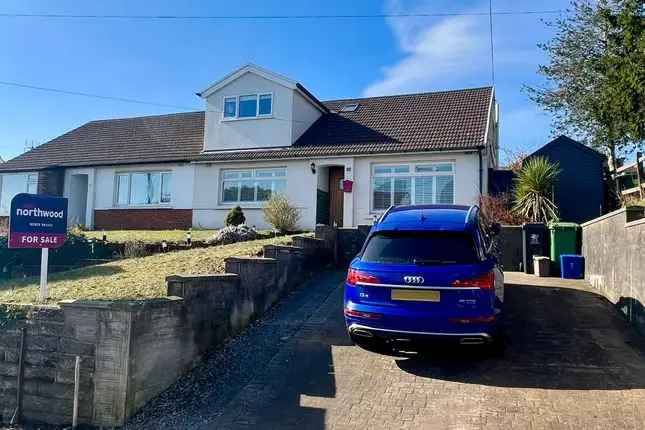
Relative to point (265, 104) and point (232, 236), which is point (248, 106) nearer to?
point (265, 104)

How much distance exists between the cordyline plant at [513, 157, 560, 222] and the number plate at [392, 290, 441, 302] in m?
10.0

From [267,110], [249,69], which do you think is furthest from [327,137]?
[249,69]

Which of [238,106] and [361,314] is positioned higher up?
[238,106]

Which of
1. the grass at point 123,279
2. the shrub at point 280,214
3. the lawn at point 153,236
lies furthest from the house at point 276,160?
the grass at point 123,279

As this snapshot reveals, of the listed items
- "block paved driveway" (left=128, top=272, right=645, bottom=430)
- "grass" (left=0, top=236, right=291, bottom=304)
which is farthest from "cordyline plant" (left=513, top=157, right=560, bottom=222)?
"grass" (left=0, top=236, right=291, bottom=304)

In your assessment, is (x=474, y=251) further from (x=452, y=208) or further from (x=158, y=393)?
(x=158, y=393)

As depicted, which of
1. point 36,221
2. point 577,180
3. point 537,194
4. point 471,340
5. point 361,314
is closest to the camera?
point 471,340

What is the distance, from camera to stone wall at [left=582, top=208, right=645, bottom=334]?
7.32m

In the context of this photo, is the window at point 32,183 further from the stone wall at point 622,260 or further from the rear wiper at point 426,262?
the stone wall at point 622,260

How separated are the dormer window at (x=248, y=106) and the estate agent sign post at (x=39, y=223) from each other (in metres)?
12.3

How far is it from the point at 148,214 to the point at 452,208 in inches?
633

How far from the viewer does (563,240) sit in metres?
12.0

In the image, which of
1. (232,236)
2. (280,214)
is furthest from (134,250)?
(280,214)

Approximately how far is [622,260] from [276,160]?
12.3 metres
